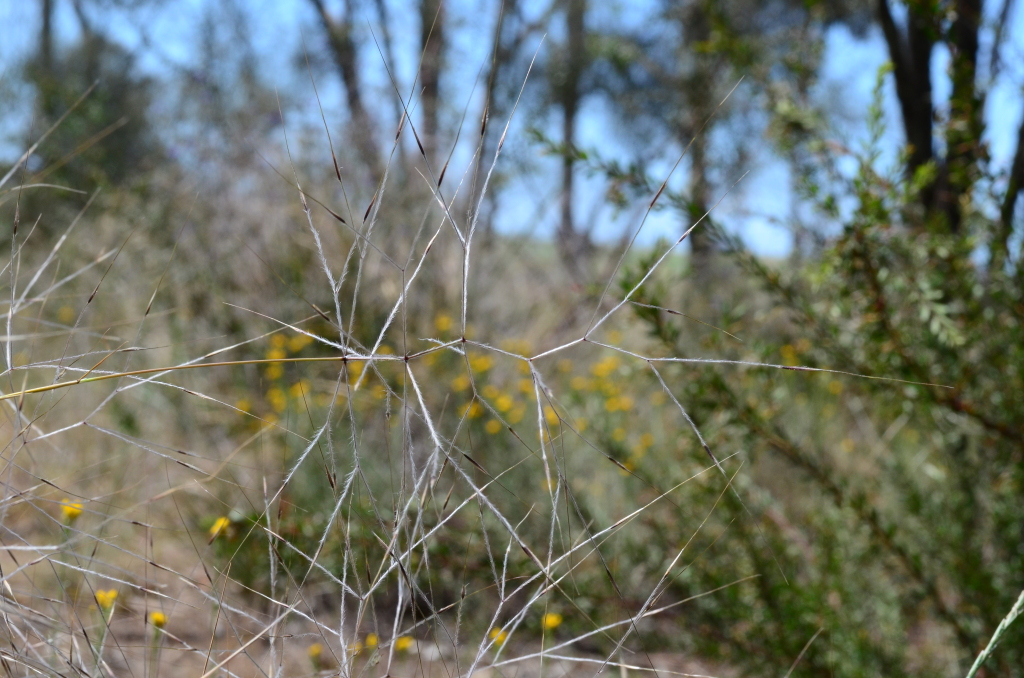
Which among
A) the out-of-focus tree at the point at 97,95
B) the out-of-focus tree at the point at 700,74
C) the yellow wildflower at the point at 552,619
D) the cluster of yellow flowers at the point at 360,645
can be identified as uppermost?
the out-of-focus tree at the point at 700,74

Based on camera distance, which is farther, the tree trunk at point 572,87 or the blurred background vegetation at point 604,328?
the tree trunk at point 572,87

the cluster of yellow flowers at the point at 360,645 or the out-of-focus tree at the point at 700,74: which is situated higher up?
the out-of-focus tree at the point at 700,74

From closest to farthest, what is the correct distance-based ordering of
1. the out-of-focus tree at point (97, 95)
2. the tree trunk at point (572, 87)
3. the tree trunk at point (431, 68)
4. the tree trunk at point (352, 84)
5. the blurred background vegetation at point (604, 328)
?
the blurred background vegetation at point (604, 328) → the tree trunk at point (352, 84) → the tree trunk at point (431, 68) → the out-of-focus tree at point (97, 95) → the tree trunk at point (572, 87)

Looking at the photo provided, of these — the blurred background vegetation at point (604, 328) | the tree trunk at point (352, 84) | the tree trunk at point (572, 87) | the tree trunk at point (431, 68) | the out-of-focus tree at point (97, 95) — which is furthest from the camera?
the tree trunk at point (572, 87)

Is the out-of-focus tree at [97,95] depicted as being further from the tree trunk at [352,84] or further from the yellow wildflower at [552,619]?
the yellow wildflower at [552,619]

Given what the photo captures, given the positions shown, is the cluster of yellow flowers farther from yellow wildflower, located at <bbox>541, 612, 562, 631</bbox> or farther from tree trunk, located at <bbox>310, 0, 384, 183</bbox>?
tree trunk, located at <bbox>310, 0, 384, 183</bbox>

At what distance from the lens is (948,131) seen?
5.22 feet

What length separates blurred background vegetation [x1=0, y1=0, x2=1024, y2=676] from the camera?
4.77ft

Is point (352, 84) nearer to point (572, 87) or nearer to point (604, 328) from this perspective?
point (604, 328)

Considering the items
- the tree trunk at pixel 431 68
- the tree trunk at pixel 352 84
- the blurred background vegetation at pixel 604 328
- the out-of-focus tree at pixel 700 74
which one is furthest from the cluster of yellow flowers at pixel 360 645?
the tree trunk at pixel 431 68

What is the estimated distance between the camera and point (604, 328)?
5.11 m

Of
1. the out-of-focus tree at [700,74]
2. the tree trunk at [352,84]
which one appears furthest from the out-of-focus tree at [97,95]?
Result: the out-of-focus tree at [700,74]

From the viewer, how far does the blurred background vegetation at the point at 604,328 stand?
1.45 meters

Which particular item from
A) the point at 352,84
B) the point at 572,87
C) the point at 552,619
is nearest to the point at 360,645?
the point at 552,619
